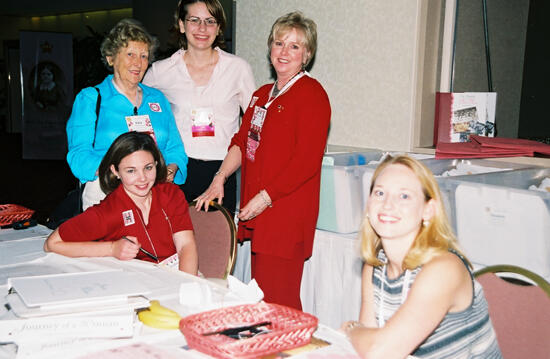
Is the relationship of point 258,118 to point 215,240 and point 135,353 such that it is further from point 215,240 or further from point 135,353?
point 135,353

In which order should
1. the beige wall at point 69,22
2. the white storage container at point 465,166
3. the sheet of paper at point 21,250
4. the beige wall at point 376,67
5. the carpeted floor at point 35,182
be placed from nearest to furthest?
the sheet of paper at point 21,250, the white storage container at point 465,166, the beige wall at point 376,67, the carpeted floor at point 35,182, the beige wall at point 69,22

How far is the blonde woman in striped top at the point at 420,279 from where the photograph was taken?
1243 millimetres

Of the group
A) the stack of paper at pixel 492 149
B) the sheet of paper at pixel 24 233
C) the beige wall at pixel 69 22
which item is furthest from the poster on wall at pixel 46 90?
the stack of paper at pixel 492 149

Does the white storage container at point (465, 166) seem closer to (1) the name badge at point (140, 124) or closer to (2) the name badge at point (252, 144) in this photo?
(2) the name badge at point (252, 144)

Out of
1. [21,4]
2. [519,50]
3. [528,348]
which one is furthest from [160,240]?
[21,4]

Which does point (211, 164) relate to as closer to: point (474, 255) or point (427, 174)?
point (474, 255)

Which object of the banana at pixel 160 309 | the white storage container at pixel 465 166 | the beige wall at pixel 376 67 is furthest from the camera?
the beige wall at pixel 376 67

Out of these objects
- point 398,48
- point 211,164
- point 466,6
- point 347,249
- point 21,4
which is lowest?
point 347,249

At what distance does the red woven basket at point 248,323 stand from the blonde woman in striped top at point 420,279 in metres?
0.15

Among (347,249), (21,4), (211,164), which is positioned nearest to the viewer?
(347,249)

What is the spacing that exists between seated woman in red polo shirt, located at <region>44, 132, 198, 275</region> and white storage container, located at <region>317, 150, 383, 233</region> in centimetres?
73

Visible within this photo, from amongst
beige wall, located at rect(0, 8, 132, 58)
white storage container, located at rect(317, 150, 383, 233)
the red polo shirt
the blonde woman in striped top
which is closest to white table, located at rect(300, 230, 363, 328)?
white storage container, located at rect(317, 150, 383, 233)

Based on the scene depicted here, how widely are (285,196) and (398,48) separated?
3.90 feet

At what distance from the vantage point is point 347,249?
2.50 m
